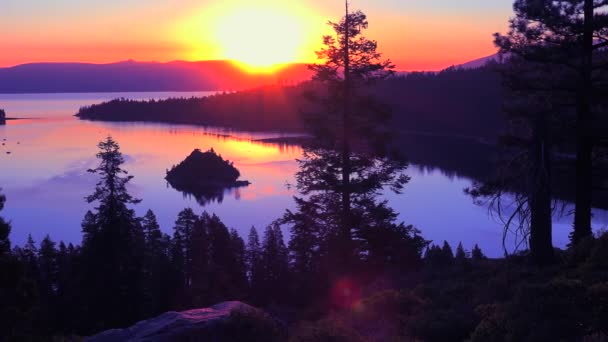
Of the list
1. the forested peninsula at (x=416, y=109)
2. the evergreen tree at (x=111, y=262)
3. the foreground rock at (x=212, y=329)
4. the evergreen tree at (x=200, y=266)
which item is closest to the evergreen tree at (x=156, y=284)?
the evergreen tree at (x=200, y=266)

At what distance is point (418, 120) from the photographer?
15912cm

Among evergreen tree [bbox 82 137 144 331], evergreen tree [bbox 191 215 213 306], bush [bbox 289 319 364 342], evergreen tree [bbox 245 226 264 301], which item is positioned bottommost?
evergreen tree [bbox 245 226 264 301]

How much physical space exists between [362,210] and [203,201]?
55.0 meters

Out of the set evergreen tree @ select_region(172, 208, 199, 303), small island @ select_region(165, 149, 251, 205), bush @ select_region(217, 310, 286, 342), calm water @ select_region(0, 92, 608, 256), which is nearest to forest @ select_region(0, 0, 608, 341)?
bush @ select_region(217, 310, 286, 342)

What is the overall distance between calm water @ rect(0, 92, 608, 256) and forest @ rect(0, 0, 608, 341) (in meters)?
21.0

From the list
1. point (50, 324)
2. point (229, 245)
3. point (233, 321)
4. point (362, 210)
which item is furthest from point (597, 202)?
point (233, 321)

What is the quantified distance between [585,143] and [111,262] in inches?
771

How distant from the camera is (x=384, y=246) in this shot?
19.7 meters

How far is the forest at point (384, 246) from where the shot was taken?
8906mm

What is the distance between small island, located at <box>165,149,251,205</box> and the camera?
258 ft

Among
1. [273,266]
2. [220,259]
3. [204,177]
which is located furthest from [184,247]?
[204,177]

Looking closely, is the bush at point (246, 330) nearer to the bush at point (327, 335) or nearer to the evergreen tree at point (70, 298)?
the bush at point (327, 335)

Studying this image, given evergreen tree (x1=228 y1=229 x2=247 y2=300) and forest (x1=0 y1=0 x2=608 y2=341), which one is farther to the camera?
evergreen tree (x1=228 y1=229 x2=247 y2=300)

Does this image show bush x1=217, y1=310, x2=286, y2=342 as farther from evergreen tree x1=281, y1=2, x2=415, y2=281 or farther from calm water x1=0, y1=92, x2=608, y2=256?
calm water x1=0, y1=92, x2=608, y2=256
